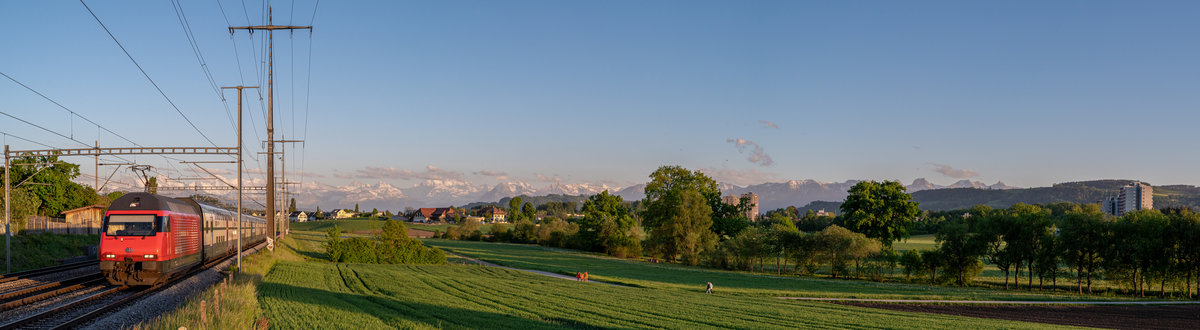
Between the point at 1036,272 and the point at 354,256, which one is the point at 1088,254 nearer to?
the point at 1036,272

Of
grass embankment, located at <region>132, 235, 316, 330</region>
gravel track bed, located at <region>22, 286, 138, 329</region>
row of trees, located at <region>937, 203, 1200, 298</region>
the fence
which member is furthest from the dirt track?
the fence

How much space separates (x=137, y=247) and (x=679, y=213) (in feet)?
206

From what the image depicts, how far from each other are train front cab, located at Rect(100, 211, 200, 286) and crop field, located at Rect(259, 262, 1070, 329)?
3.96m

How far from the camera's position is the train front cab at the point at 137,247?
2461cm

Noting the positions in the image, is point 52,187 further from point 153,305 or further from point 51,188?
point 153,305

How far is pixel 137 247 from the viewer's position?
24.9 meters

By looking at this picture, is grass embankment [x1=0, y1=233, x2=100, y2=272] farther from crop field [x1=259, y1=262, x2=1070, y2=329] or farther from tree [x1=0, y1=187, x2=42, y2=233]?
crop field [x1=259, y1=262, x2=1070, y2=329]

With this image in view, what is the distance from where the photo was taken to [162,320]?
15.3 metres

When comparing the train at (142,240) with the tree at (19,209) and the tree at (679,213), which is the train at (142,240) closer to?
the tree at (19,209)

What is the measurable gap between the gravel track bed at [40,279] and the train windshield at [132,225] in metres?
3.78

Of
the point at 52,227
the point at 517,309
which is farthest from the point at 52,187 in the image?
the point at 517,309

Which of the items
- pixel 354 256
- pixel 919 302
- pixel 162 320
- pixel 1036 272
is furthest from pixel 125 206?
pixel 1036 272

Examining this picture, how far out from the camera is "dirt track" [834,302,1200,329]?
30516 millimetres

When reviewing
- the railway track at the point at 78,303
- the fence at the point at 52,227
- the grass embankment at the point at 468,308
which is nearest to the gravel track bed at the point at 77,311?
the railway track at the point at 78,303
